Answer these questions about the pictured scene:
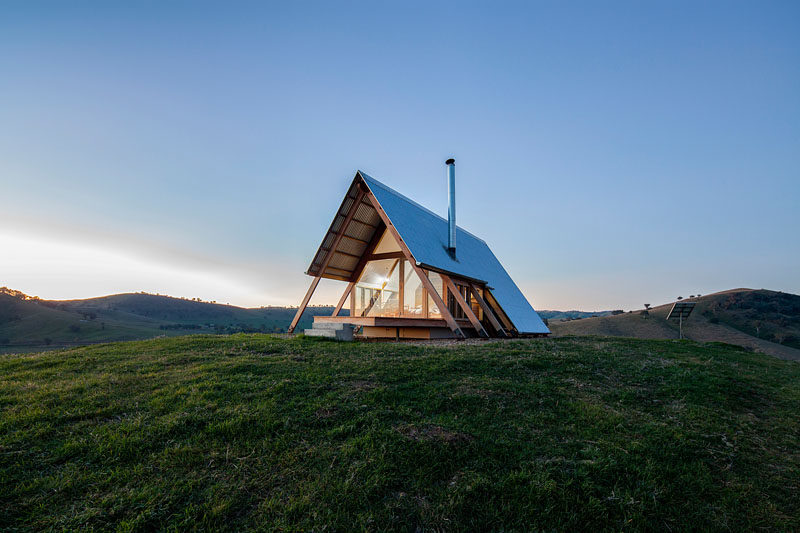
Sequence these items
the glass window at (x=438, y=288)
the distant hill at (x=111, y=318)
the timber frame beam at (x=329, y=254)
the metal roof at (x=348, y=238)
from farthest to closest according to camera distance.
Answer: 1. the distant hill at (x=111, y=318)
2. the glass window at (x=438, y=288)
3. the timber frame beam at (x=329, y=254)
4. the metal roof at (x=348, y=238)

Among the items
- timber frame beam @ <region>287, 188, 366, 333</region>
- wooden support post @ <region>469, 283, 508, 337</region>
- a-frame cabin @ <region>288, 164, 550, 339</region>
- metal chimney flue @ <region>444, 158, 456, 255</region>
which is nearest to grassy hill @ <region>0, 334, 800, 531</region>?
a-frame cabin @ <region>288, 164, 550, 339</region>

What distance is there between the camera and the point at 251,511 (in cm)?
289

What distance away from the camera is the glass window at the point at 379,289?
16.8 meters

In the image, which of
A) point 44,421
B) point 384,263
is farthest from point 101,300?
point 44,421

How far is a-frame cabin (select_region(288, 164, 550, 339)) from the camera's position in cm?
1434

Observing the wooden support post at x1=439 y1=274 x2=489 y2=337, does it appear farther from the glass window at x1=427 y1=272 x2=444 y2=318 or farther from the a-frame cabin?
the glass window at x1=427 y1=272 x2=444 y2=318

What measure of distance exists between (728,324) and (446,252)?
6104 cm

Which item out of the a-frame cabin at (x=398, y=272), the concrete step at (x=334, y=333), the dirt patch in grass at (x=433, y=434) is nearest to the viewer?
the dirt patch in grass at (x=433, y=434)

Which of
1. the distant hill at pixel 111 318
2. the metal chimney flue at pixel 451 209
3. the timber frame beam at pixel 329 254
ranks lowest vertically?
the distant hill at pixel 111 318

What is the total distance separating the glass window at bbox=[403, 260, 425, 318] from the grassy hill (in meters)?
8.98

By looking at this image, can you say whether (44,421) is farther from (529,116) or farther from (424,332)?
(529,116)

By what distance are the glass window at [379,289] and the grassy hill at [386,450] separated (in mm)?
9603

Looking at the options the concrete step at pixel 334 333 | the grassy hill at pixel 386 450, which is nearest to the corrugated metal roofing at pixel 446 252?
the concrete step at pixel 334 333

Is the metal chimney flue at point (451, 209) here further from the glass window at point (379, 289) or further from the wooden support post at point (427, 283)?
the wooden support post at point (427, 283)
